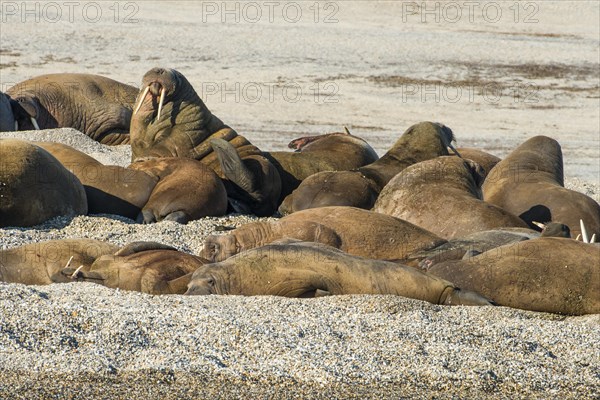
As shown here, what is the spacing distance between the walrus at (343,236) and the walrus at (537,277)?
78 cm

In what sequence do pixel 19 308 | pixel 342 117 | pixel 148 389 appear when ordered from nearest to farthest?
pixel 148 389 → pixel 19 308 → pixel 342 117

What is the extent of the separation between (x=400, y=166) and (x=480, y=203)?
5.22 feet

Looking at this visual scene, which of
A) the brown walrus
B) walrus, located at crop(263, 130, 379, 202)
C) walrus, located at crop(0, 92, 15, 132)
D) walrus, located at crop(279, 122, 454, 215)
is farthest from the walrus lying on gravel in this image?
walrus, located at crop(0, 92, 15, 132)

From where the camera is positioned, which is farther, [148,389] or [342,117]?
[342,117]

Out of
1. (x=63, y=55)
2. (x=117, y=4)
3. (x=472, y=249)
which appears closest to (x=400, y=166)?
(x=472, y=249)

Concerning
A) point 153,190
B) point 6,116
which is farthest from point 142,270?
point 6,116

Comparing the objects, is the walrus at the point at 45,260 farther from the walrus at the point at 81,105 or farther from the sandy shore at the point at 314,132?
the walrus at the point at 81,105

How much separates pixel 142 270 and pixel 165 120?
4.13 metres

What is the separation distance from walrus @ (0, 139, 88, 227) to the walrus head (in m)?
1.61

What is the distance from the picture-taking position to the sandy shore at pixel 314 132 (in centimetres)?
438

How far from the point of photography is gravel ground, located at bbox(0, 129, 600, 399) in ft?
13.9

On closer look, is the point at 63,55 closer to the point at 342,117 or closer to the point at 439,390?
the point at 342,117

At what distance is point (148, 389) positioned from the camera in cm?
414

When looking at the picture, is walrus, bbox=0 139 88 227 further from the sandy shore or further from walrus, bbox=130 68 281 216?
walrus, bbox=130 68 281 216
